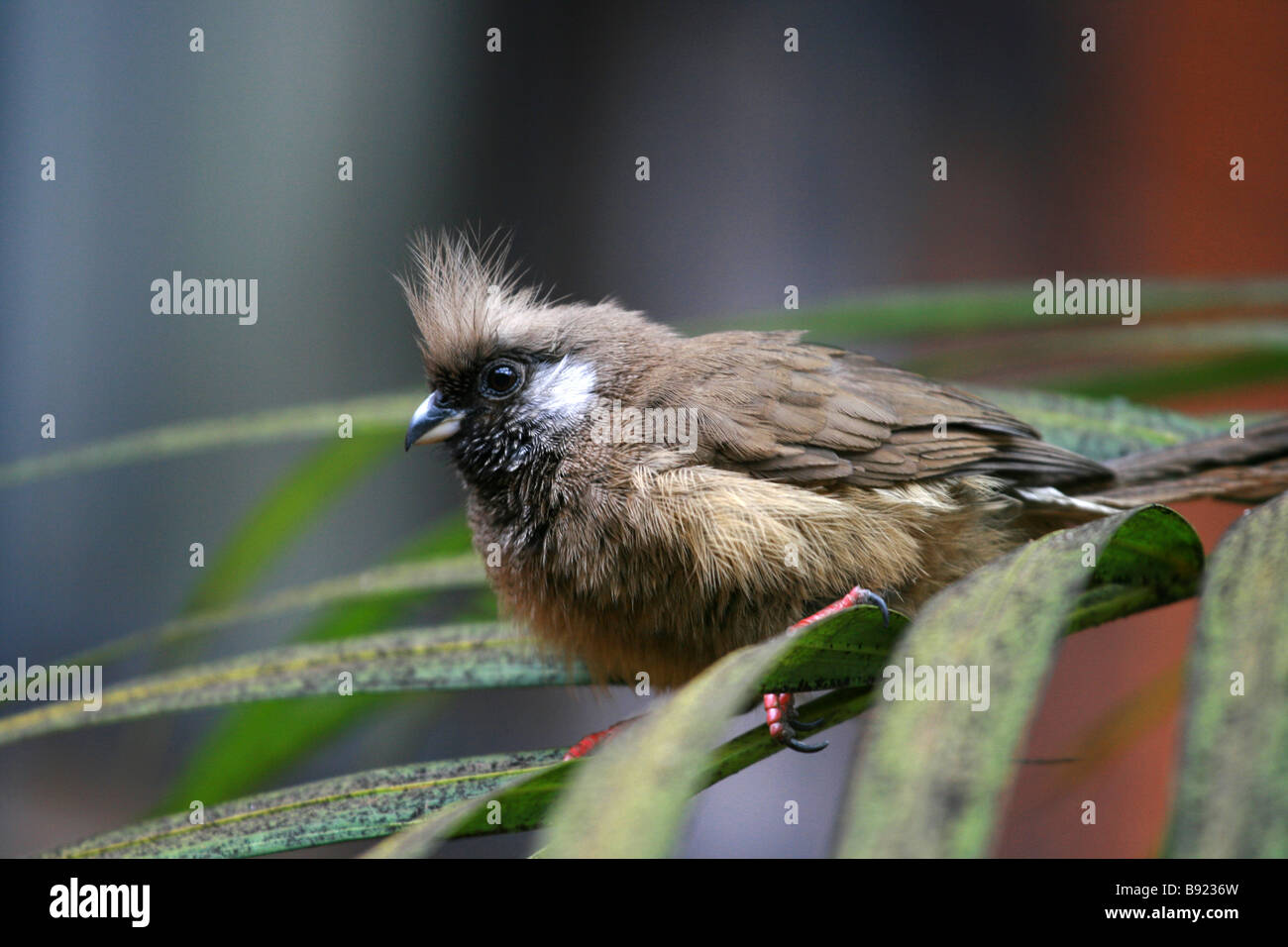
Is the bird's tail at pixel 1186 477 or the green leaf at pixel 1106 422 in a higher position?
the green leaf at pixel 1106 422

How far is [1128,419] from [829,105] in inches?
155

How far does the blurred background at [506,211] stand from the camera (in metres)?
5.02

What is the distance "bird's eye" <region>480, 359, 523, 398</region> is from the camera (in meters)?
2.84

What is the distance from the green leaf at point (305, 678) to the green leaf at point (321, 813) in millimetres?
251

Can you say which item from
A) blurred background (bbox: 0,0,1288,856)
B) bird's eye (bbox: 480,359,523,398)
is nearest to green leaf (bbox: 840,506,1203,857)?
bird's eye (bbox: 480,359,523,398)

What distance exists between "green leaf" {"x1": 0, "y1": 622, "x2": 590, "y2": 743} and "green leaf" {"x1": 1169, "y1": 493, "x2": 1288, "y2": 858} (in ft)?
4.85

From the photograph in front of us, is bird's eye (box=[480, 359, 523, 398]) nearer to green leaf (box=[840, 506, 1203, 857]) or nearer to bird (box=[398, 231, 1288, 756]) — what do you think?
bird (box=[398, 231, 1288, 756])

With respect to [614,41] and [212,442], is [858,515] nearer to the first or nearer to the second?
[212,442]

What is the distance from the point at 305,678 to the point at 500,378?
1122 millimetres

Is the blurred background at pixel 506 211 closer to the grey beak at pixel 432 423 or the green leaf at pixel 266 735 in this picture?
the grey beak at pixel 432 423

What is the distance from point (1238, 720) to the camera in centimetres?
92

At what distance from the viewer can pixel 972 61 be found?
5.73 m

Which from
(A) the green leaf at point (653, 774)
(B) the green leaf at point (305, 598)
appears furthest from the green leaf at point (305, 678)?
(A) the green leaf at point (653, 774)

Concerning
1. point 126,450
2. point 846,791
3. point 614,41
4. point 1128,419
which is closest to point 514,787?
point 846,791
